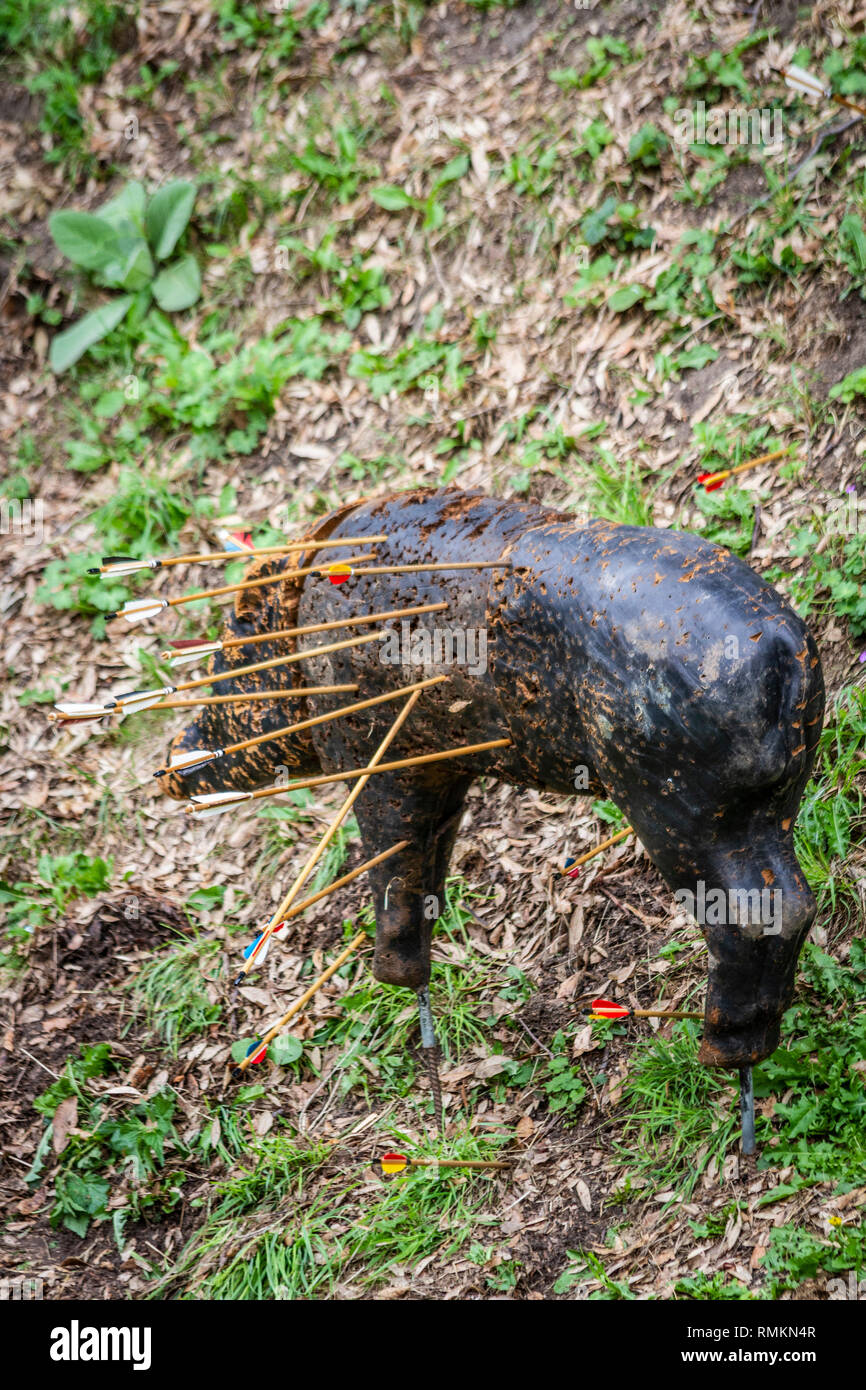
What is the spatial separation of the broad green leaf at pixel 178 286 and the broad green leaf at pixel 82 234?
380 millimetres

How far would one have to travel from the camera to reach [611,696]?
2.57 m

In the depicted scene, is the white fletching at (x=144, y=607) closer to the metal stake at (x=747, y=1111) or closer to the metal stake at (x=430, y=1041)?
the metal stake at (x=430, y=1041)

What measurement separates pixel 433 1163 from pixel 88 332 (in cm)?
584

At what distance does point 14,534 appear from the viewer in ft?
23.6

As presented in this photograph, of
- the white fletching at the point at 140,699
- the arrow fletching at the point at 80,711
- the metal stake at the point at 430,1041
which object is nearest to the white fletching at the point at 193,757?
the white fletching at the point at 140,699

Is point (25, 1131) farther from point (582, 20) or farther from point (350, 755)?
point (582, 20)

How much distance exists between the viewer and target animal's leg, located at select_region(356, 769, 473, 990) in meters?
3.33

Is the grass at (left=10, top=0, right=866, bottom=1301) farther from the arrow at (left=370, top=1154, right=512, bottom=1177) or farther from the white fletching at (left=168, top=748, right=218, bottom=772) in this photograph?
the white fletching at (left=168, top=748, right=218, bottom=772)

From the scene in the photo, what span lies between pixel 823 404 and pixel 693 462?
58 cm

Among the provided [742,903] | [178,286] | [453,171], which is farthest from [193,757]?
[178,286]


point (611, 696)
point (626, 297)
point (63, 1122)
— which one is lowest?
point (63, 1122)

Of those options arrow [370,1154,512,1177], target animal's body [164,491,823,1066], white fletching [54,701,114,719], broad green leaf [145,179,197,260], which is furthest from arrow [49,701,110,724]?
broad green leaf [145,179,197,260]

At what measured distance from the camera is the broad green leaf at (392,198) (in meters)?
6.82

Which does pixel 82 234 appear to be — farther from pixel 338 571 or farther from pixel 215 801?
pixel 215 801
